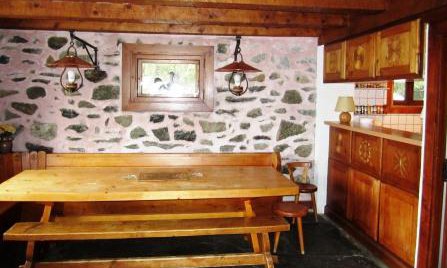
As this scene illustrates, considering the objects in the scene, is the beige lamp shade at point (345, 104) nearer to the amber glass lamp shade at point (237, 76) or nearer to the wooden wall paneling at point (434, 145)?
the amber glass lamp shade at point (237, 76)

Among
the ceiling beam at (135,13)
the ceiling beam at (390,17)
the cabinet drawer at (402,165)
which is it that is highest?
the ceiling beam at (135,13)

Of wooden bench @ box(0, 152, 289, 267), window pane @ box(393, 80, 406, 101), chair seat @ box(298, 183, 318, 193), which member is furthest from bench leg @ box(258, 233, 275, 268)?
window pane @ box(393, 80, 406, 101)

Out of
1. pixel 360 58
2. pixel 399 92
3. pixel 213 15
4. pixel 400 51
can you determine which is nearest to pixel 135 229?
pixel 213 15

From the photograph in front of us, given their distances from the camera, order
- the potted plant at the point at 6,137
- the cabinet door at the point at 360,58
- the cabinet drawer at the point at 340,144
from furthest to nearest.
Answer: the cabinet drawer at the point at 340,144 → the potted plant at the point at 6,137 → the cabinet door at the point at 360,58

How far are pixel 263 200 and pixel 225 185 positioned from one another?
1.28 metres

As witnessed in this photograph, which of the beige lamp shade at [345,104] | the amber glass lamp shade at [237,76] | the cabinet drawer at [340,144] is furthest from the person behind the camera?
the beige lamp shade at [345,104]

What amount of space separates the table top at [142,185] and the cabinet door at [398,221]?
926 mm

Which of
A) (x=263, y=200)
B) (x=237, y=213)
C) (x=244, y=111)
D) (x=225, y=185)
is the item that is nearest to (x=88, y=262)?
(x=225, y=185)

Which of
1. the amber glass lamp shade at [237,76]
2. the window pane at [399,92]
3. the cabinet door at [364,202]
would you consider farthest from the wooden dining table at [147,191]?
the window pane at [399,92]

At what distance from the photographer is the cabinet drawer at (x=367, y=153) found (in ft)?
13.5

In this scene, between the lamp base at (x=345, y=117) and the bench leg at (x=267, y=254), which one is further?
the lamp base at (x=345, y=117)

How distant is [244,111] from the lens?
17.4ft

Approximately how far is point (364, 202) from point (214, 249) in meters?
1.60

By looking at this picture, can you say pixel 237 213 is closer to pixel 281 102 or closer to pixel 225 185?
pixel 225 185
